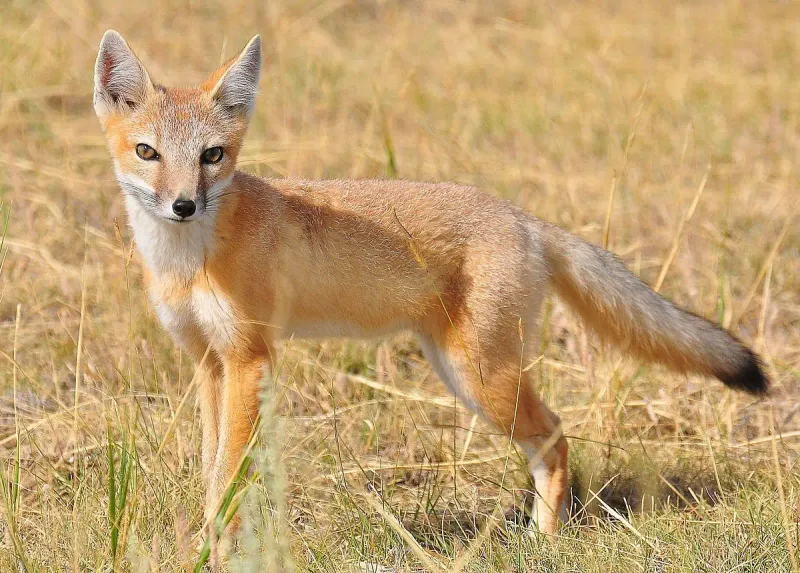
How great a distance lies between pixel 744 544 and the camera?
3.34 meters

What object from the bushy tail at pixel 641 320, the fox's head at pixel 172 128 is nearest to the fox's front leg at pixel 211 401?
the fox's head at pixel 172 128

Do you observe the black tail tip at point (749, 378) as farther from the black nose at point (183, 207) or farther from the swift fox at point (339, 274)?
the black nose at point (183, 207)

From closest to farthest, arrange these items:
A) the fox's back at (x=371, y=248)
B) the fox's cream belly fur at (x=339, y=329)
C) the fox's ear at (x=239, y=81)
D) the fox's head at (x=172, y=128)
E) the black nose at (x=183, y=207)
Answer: the black nose at (x=183, y=207), the fox's head at (x=172, y=128), the fox's ear at (x=239, y=81), the fox's back at (x=371, y=248), the fox's cream belly fur at (x=339, y=329)

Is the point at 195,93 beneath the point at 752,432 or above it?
above

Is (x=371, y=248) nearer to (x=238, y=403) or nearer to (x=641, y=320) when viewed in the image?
(x=238, y=403)

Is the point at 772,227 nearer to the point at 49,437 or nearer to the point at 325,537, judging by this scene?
the point at 325,537

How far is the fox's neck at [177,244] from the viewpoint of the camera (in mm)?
3693

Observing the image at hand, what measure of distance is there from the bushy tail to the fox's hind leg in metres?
0.41

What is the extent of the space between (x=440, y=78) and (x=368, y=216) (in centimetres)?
505

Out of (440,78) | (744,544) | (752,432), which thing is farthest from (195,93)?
(440,78)

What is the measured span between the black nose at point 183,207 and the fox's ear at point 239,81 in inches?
22.7

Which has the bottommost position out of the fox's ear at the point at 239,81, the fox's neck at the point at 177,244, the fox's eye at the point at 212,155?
the fox's neck at the point at 177,244

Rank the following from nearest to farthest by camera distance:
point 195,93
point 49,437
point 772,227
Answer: point 195,93 < point 49,437 < point 772,227

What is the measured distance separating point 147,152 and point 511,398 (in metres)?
1.66
